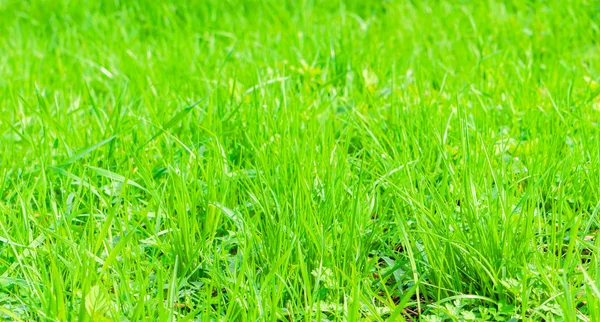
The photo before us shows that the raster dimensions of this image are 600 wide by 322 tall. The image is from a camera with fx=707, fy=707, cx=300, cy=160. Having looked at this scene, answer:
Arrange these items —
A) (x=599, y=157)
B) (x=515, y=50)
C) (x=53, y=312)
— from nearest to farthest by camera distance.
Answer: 1. (x=53, y=312)
2. (x=599, y=157)
3. (x=515, y=50)

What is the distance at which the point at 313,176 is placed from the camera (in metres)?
2.21

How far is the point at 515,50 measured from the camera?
11.5 feet

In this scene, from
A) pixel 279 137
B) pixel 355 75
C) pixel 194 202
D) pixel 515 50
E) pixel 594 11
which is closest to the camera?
pixel 194 202

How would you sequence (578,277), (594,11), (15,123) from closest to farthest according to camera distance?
(578,277) → (15,123) → (594,11)

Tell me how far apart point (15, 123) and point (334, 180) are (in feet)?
5.30

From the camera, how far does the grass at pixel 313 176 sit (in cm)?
174

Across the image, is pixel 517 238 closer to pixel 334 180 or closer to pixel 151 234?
pixel 334 180

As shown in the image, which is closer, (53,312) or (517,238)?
(53,312)

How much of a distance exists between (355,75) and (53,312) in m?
1.96

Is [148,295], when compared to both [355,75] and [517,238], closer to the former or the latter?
[517,238]

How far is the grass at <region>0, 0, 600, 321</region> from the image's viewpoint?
174 cm

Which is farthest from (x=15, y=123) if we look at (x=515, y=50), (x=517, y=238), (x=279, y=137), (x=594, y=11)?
(x=594, y=11)

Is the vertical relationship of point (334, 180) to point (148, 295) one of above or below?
above

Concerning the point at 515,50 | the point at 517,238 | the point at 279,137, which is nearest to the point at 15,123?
the point at 279,137
